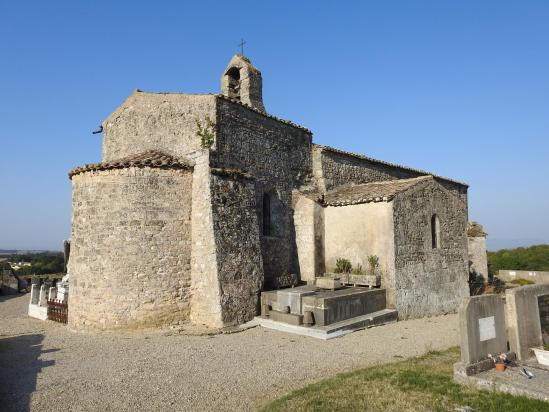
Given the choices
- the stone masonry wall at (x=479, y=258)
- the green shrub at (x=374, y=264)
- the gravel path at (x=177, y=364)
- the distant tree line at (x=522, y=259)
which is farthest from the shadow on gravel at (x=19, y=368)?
the distant tree line at (x=522, y=259)

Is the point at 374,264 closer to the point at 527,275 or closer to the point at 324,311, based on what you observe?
the point at 324,311

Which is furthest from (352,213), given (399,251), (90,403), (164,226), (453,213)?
(90,403)

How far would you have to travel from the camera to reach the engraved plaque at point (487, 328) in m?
6.74

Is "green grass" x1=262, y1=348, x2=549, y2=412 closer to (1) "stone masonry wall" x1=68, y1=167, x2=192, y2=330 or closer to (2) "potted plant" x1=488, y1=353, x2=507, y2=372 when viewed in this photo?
(2) "potted plant" x1=488, y1=353, x2=507, y2=372

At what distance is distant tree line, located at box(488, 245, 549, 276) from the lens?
36.8 metres

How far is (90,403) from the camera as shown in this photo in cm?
567

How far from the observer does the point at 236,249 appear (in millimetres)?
10805

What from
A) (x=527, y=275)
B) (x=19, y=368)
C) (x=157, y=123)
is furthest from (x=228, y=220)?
(x=527, y=275)

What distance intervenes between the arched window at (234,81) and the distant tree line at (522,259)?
30.0 m

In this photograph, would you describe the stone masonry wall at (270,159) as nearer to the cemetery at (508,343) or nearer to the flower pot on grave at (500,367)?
the cemetery at (508,343)

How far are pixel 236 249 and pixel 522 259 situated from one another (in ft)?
124

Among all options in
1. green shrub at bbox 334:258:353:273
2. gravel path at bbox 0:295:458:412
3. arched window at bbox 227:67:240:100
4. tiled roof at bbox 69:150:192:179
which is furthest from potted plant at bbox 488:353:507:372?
arched window at bbox 227:67:240:100

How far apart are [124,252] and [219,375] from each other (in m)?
4.81

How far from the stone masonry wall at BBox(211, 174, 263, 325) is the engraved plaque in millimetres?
5979
